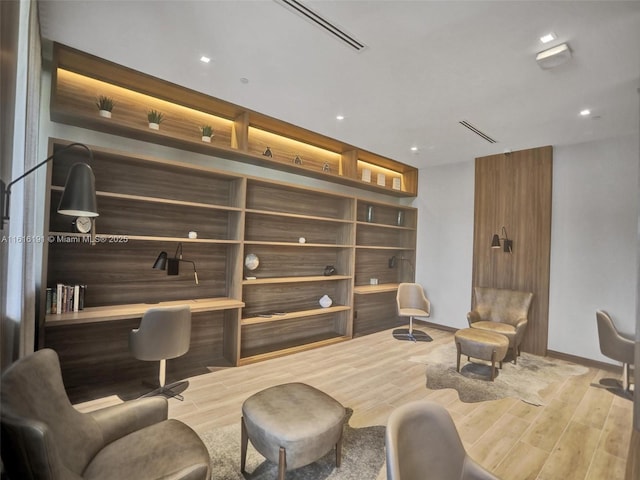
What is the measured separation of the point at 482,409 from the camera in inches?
111

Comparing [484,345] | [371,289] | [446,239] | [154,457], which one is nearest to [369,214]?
[371,289]

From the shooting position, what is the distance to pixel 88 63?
9.17 feet

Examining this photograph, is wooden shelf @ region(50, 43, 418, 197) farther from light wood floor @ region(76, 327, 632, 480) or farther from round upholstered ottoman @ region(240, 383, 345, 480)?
round upholstered ottoman @ region(240, 383, 345, 480)

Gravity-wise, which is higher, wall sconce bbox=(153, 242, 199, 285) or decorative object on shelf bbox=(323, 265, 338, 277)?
wall sconce bbox=(153, 242, 199, 285)

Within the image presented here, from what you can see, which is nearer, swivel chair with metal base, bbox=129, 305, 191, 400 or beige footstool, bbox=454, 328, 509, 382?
swivel chair with metal base, bbox=129, 305, 191, 400

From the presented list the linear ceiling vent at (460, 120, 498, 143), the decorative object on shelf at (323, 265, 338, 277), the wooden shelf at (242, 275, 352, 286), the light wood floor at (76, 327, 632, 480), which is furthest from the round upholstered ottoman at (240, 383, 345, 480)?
the linear ceiling vent at (460, 120, 498, 143)

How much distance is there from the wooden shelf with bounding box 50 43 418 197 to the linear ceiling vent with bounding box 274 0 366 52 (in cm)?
170

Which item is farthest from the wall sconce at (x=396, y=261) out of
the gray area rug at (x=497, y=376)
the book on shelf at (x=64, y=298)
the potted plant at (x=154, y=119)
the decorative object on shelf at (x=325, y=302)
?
the book on shelf at (x=64, y=298)

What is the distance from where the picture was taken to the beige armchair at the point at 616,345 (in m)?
3.23

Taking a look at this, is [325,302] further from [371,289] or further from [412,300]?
[412,300]

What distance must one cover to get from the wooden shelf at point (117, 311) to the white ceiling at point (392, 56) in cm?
231

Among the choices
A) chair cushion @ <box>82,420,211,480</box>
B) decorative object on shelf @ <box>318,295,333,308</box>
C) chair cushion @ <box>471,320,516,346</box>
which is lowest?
chair cushion @ <box>471,320,516,346</box>

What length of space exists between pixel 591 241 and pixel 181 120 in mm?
5603

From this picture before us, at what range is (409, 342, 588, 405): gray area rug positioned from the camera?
314 centimetres
